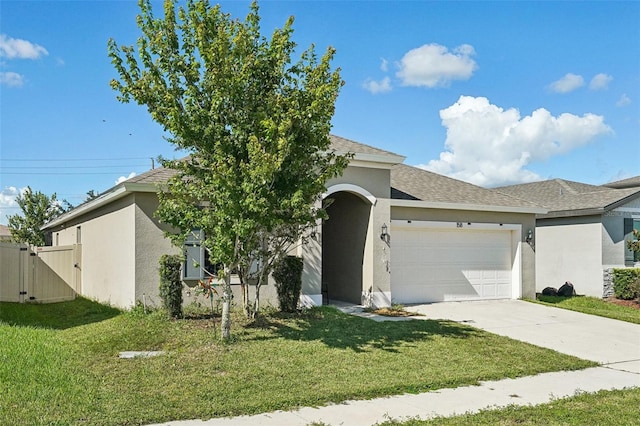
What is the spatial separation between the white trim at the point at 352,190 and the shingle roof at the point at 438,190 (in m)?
1.17

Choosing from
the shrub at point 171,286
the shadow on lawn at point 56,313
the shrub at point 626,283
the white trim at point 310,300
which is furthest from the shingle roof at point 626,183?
the shadow on lawn at point 56,313

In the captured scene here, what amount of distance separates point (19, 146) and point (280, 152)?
1644 centimetres

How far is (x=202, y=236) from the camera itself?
12688 millimetres

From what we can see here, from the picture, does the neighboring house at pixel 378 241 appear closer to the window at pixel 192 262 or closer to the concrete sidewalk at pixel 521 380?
the window at pixel 192 262

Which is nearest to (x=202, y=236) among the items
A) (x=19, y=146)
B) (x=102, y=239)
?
(x=102, y=239)

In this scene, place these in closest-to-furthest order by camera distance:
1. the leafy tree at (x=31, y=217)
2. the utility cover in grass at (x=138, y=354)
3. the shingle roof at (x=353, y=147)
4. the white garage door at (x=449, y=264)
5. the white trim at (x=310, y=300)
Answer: the utility cover in grass at (x=138, y=354), the white trim at (x=310, y=300), the shingle roof at (x=353, y=147), the white garage door at (x=449, y=264), the leafy tree at (x=31, y=217)

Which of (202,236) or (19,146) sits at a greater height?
(19,146)

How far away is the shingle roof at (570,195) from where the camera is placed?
1892 cm

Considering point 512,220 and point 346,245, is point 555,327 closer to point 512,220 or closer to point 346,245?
point 512,220

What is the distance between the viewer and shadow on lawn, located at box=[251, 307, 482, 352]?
914 cm

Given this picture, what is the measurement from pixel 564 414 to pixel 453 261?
10.3 metres

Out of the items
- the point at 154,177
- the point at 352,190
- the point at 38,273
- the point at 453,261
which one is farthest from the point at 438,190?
the point at 38,273

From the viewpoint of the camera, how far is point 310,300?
519 inches

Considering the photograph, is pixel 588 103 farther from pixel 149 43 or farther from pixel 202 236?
pixel 149 43
